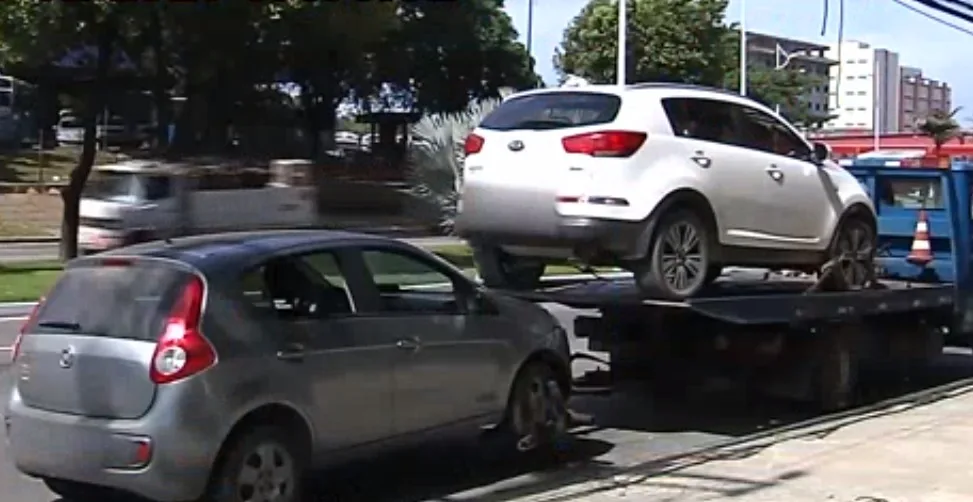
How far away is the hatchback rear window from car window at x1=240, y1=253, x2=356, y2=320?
401mm

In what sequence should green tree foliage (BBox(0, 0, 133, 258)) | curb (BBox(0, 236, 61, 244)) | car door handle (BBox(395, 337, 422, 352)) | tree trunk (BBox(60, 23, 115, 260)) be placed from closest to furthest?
car door handle (BBox(395, 337, 422, 352)) < green tree foliage (BBox(0, 0, 133, 258)) < tree trunk (BBox(60, 23, 115, 260)) < curb (BBox(0, 236, 61, 244))

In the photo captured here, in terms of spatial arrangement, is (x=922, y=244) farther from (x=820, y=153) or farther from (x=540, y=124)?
(x=540, y=124)

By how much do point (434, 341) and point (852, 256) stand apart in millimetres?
4733

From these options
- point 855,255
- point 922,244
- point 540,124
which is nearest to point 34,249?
point 922,244

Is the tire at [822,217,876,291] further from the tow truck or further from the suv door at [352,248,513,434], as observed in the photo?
the suv door at [352,248,513,434]

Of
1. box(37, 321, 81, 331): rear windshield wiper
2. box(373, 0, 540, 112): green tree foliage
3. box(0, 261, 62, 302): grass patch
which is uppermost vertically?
box(373, 0, 540, 112): green tree foliage

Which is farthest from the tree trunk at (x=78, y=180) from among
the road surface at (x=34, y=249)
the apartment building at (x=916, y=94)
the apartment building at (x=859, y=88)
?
the apartment building at (x=916, y=94)

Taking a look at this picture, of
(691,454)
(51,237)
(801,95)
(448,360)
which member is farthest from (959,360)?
(801,95)

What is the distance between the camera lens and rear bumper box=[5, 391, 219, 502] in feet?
22.0

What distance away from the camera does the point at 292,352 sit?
7141 millimetres

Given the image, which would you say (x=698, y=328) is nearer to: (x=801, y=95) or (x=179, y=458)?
(x=179, y=458)

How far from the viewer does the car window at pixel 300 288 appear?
A: 285 inches

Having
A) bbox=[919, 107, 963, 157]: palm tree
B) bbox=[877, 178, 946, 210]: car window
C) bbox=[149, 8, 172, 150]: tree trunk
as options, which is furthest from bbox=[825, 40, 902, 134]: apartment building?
bbox=[877, 178, 946, 210]: car window

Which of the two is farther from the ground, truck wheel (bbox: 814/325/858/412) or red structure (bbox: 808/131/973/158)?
red structure (bbox: 808/131/973/158)
